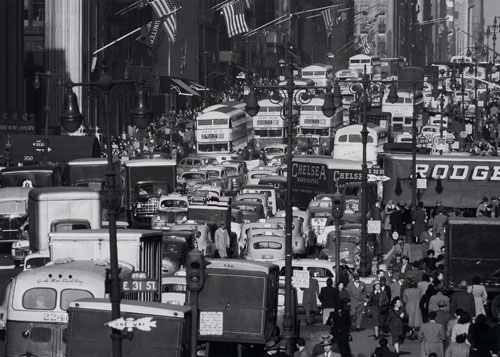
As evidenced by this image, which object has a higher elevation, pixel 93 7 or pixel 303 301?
pixel 93 7

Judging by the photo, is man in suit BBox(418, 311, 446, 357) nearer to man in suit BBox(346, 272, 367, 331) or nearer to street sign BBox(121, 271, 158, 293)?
street sign BBox(121, 271, 158, 293)

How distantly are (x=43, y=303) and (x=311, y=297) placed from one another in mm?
9642

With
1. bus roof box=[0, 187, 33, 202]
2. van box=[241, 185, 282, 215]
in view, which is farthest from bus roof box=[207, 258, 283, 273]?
van box=[241, 185, 282, 215]

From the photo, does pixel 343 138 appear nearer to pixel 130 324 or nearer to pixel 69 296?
pixel 69 296

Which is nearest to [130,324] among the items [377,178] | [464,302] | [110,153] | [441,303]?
[110,153]

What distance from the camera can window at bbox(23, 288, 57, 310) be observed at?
2442 cm

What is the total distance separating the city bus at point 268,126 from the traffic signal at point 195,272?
240 feet

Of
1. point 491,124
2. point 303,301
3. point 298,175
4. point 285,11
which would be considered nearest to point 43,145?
point 298,175

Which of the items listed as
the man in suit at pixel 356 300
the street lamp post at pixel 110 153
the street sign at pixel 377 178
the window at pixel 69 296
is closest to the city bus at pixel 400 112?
the street sign at pixel 377 178

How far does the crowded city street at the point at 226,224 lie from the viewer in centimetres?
2381

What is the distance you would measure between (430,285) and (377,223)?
12492 millimetres

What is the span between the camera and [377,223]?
141 ft

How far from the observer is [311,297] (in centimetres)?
3316

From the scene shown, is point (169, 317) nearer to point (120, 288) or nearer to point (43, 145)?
point (120, 288)
